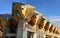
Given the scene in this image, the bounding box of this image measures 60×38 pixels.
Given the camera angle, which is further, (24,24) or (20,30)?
(24,24)

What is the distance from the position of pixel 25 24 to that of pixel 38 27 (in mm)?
3383

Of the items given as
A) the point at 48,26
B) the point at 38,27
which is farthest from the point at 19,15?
the point at 48,26

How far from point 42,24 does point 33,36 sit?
269cm

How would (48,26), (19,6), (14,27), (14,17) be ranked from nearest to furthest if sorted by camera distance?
(19,6)
(14,17)
(14,27)
(48,26)

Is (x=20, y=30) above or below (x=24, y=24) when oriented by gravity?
below

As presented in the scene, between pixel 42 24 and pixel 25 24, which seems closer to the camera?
pixel 25 24

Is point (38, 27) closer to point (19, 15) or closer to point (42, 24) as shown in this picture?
point (42, 24)

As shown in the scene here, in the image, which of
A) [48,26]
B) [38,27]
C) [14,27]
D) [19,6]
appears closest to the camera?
[19,6]

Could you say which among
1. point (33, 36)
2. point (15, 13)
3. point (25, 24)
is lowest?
point (33, 36)

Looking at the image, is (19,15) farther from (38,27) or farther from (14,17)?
(38,27)

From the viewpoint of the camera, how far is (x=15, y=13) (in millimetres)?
15367

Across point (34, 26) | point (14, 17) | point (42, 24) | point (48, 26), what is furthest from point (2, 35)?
point (48, 26)

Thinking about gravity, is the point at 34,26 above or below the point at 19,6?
below

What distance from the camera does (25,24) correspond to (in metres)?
15.4
